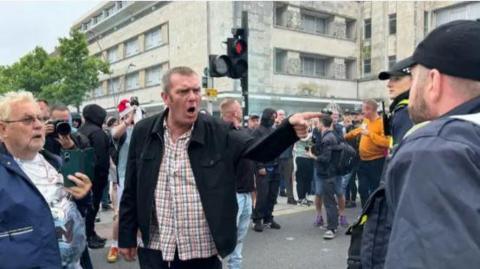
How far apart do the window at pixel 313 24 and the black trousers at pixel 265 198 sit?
86.0 ft

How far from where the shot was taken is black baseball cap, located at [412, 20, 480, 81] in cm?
138

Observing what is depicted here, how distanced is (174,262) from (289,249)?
150 inches

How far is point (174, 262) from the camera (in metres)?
2.96

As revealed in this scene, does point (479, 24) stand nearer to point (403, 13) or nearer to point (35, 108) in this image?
point (35, 108)

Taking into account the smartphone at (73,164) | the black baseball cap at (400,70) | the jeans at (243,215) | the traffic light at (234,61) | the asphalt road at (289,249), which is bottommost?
the asphalt road at (289,249)

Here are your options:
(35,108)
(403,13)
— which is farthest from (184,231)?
(403,13)

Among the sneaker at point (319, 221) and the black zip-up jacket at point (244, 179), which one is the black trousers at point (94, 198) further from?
the sneaker at point (319, 221)

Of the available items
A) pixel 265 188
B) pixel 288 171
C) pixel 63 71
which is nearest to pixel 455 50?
pixel 265 188

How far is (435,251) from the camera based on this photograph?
3.89 feet

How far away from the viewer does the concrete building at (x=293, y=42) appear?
29344 millimetres

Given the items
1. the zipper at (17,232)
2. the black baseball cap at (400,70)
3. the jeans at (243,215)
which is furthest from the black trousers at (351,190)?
the zipper at (17,232)

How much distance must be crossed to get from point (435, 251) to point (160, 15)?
1366 inches

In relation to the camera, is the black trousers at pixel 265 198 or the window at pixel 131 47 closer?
the black trousers at pixel 265 198

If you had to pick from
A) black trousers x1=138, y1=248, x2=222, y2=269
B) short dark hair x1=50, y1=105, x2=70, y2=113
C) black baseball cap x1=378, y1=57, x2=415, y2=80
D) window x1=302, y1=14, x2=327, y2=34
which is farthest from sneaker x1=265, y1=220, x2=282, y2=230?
window x1=302, y1=14, x2=327, y2=34
